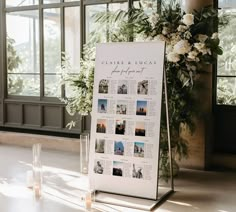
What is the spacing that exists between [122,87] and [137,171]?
0.87 meters

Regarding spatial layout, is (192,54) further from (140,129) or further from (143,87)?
(140,129)

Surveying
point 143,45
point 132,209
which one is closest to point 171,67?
point 143,45

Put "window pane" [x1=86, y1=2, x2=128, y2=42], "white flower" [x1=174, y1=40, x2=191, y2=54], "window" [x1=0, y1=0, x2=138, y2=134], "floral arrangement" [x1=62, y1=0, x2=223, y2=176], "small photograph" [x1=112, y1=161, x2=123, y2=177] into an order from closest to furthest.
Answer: "small photograph" [x1=112, y1=161, x2=123, y2=177] → "white flower" [x1=174, y1=40, x2=191, y2=54] → "floral arrangement" [x1=62, y1=0, x2=223, y2=176] → "window pane" [x1=86, y1=2, x2=128, y2=42] → "window" [x1=0, y1=0, x2=138, y2=134]

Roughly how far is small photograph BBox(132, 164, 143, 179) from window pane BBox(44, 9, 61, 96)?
10.4 ft

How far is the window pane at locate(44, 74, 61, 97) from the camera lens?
714cm

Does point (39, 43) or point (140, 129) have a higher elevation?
point (39, 43)

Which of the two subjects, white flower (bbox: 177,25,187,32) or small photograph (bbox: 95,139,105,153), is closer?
small photograph (bbox: 95,139,105,153)

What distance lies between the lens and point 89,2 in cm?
667

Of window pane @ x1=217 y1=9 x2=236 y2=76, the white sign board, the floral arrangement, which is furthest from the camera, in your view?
window pane @ x1=217 y1=9 x2=236 y2=76

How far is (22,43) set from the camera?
7504 mm

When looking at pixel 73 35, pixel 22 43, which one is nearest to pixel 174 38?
pixel 73 35

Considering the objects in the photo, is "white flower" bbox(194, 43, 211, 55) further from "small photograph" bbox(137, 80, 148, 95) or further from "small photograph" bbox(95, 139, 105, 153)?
"small photograph" bbox(95, 139, 105, 153)

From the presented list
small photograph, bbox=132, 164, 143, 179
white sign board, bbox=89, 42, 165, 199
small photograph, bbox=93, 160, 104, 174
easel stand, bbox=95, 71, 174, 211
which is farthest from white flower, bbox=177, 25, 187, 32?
small photograph, bbox=93, 160, 104, 174

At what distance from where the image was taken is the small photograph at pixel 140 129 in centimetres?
434
